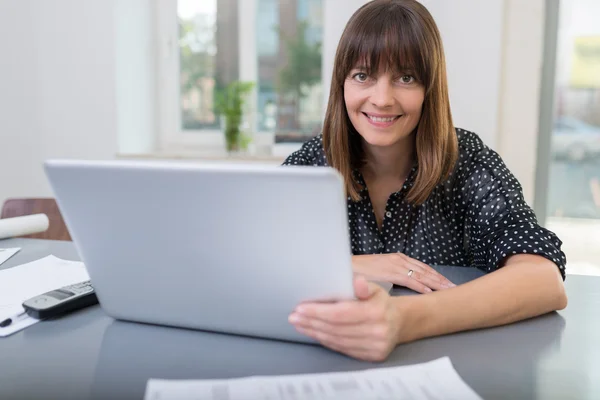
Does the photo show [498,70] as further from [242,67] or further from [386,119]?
[242,67]

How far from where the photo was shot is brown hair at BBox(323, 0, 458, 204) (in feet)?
3.74

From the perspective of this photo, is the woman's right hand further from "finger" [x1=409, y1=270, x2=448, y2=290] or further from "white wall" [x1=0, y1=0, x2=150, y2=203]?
"white wall" [x1=0, y1=0, x2=150, y2=203]

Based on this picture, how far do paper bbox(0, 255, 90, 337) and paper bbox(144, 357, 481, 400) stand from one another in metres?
0.30

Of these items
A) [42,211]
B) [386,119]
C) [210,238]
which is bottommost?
[42,211]

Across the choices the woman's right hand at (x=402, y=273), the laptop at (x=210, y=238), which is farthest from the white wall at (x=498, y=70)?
the laptop at (x=210, y=238)

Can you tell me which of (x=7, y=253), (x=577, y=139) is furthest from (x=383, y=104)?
(x=577, y=139)

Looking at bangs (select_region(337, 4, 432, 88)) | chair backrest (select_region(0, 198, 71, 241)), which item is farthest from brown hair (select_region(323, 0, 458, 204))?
chair backrest (select_region(0, 198, 71, 241))

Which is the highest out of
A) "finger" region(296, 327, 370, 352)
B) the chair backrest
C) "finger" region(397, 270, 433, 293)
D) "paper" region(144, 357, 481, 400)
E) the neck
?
the neck

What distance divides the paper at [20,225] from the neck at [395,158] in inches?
34.1

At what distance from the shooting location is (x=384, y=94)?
3.84ft

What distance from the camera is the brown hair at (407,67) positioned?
3.74 ft

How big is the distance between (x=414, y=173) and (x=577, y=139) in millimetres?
1393

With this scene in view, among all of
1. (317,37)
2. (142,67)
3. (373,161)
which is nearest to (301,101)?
(317,37)

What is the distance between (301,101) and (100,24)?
3.35 feet
